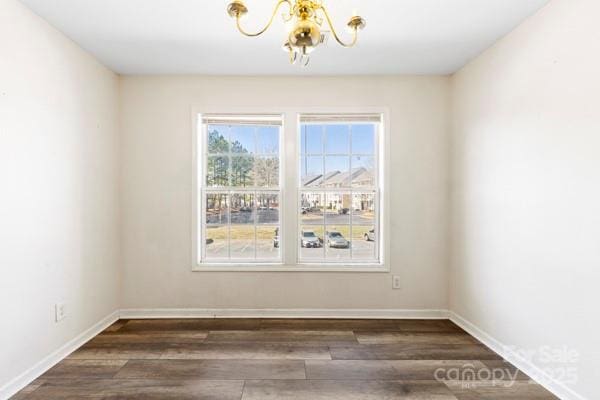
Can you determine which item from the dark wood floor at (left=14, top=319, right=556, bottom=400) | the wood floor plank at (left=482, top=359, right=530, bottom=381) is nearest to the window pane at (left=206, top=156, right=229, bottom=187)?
the dark wood floor at (left=14, top=319, right=556, bottom=400)

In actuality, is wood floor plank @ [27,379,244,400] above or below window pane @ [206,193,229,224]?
below

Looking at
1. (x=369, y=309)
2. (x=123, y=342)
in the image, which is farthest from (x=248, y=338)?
(x=369, y=309)

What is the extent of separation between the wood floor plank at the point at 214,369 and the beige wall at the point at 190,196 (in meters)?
0.97

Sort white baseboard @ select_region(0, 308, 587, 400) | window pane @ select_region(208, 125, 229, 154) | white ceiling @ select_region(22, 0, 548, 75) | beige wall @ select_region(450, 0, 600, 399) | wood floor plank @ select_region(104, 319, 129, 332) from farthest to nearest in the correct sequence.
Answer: window pane @ select_region(208, 125, 229, 154) → wood floor plank @ select_region(104, 319, 129, 332) → white baseboard @ select_region(0, 308, 587, 400) → white ceiling @ select_region(22, 0, 548, 75) → beige wall @ select_region(450, 0, 600, 399)

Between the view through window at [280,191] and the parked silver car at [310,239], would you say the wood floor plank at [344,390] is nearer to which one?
the view through window at [280,191]

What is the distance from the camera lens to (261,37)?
2719 mm

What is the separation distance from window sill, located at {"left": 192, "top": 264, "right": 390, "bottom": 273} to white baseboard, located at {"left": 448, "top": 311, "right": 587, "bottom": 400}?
2.95 ft

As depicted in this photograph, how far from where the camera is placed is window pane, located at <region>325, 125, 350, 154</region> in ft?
12.0

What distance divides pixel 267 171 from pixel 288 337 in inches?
66.1

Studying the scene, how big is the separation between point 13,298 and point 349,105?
3.17m

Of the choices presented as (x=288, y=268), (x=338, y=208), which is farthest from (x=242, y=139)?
(x=288, y=268)

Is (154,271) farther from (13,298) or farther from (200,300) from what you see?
(13,298)

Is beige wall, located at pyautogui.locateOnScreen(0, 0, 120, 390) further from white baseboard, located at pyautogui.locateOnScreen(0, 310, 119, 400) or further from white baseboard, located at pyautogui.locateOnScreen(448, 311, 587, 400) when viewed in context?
white baseboard, located at pyautogui.locateOnScreen(448, 311, 587, 400)

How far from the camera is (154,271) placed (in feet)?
11.5
